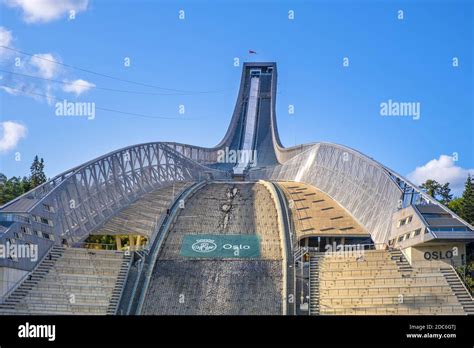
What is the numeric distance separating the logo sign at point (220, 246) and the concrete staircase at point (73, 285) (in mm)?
4779

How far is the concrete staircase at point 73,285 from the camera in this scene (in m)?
36.6

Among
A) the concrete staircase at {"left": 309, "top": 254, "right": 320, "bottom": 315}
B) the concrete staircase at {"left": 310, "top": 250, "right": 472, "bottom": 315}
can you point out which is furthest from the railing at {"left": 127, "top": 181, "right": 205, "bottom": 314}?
the concrete staircase at {"left": 310, "top": 250, "right": 472, "bottom": 315}

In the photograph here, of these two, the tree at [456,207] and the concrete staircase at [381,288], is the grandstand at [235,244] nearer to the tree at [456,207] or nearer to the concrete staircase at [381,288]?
the concrete staircase at [381,288]

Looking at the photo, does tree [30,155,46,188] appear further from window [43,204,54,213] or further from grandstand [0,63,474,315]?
window [43,204,54,213]

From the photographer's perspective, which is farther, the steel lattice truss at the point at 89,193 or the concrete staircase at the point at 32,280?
the steel lattice truss at the point at 89,193

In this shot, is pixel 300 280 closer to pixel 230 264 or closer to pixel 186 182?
pixel 230 264

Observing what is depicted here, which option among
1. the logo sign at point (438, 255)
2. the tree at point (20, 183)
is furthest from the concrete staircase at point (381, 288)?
the tree at point (20, 183)

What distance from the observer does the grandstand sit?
124ft

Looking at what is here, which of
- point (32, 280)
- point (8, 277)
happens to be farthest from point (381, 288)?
point (8, 277)

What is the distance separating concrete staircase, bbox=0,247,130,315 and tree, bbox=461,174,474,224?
24.2 metres

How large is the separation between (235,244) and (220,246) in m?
1.21

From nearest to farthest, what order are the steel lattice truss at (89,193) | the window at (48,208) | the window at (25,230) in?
the window at (25,230), the steel lattice truss at (89,193), the window at (48,208)

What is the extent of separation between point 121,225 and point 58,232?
6576 millimetres
